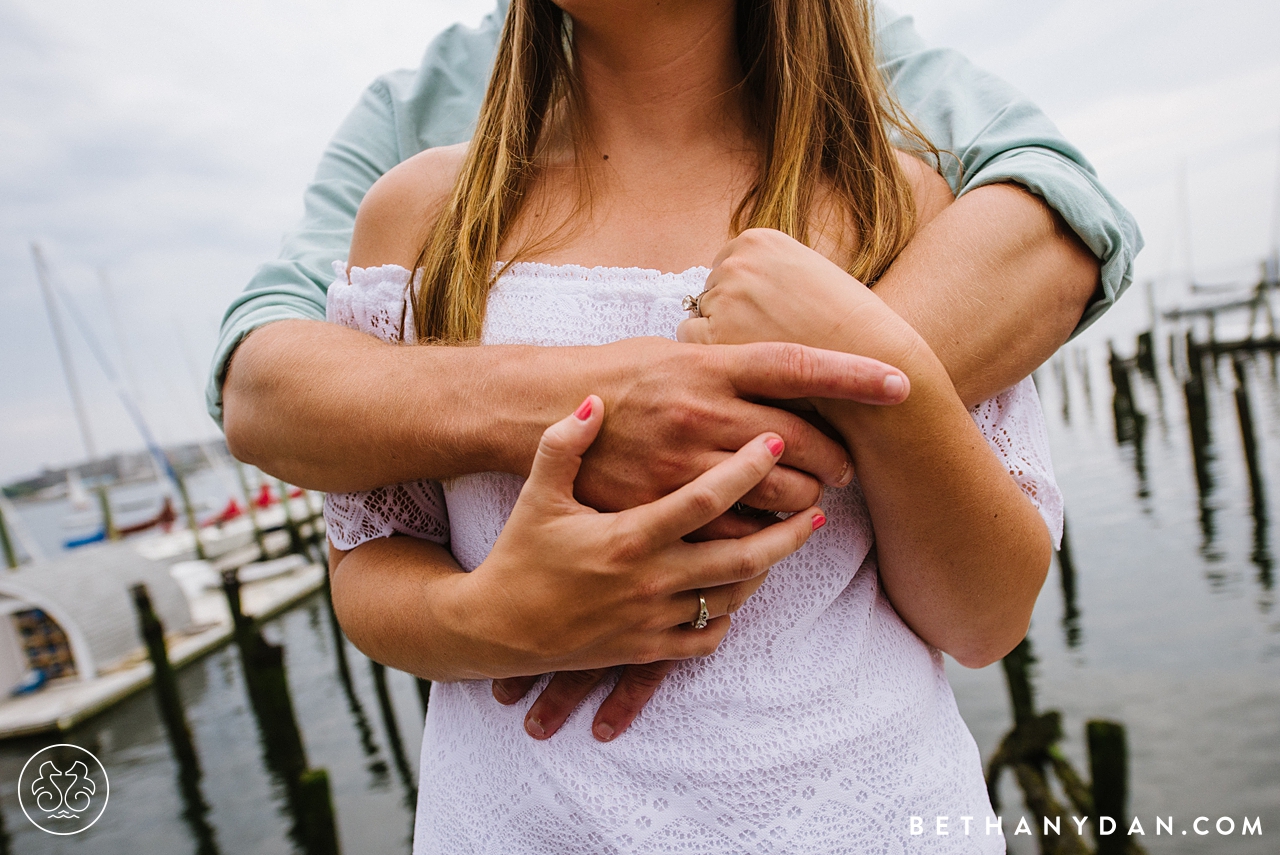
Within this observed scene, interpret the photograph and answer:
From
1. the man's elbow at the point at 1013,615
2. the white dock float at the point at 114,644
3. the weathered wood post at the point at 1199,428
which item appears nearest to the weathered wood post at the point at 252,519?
the white dock float at the point at 114,644

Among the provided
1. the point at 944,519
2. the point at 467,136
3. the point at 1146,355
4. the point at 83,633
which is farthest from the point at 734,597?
the point at 1146,355

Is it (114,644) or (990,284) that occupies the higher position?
(990,284)

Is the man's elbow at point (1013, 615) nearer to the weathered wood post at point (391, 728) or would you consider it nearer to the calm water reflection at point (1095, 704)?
the calm water reflection at point (1095, 704)

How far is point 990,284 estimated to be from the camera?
1.03 m

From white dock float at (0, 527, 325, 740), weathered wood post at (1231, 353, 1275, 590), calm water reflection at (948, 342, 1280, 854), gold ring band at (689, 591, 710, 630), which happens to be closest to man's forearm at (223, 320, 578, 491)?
gold ring band at (689, 591, 710, 630)

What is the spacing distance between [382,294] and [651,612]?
0.66m

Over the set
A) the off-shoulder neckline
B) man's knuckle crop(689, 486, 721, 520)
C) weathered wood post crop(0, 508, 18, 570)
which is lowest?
weathered wood post crop(0, 508, 18, 570)

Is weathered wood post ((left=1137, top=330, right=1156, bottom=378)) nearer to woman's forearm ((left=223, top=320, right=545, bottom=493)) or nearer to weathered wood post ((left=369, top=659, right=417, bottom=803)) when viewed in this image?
weathered wood post ((left=369, top=659, right=417, bottom=803))

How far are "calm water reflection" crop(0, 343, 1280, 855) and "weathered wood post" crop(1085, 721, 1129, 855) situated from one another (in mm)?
2041

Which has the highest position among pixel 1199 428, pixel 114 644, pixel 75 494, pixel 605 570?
pixel 605 570

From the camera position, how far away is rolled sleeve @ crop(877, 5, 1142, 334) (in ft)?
Result: 3.42

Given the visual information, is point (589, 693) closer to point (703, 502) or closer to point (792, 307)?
point (703, 502)

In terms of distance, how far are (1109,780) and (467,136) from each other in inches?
191

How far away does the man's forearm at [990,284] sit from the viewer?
102 centimetres
